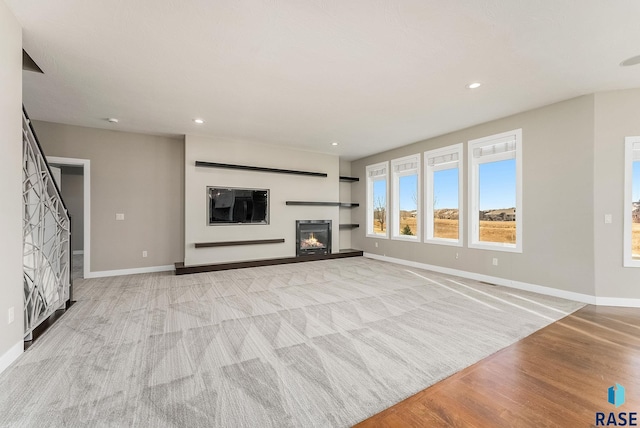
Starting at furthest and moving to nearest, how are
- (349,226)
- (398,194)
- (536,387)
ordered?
(349,226)
(398,194)
(536,387)

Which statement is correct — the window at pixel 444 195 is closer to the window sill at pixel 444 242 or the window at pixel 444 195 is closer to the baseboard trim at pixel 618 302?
the window sill at pixel 444 242

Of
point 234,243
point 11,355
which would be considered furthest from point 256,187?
point 11,355

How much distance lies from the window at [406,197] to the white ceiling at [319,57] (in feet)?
5.93

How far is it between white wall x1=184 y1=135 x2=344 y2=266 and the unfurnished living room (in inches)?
1.9

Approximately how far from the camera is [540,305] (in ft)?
11.5

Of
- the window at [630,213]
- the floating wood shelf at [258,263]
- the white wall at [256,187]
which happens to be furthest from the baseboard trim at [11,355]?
the window at [630,213]

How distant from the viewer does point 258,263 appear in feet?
19.4

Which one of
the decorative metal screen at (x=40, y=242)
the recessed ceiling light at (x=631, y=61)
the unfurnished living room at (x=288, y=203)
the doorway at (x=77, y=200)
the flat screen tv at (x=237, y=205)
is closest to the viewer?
the unfurnished living room at (x=288, y=203)

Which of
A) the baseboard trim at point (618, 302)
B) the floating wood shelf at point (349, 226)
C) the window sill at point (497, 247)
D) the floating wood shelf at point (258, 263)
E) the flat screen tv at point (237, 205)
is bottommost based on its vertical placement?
the baseboard trim at point (618, 302)

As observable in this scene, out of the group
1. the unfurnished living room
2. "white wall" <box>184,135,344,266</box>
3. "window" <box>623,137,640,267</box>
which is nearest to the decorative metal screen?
the unfurnished living room

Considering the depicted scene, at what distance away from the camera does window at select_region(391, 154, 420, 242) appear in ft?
19.8

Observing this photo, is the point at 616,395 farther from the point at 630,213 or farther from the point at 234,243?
the point at 234,243

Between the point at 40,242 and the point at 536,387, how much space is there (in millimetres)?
4331

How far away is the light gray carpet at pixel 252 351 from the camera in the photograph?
1.61 m
